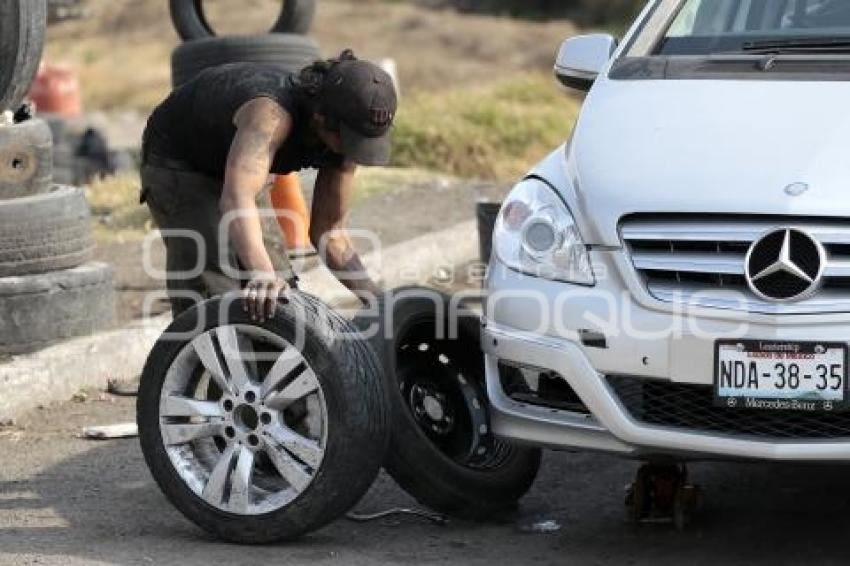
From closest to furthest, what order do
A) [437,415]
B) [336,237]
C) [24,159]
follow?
[437,415]
[336,237]
[24,159]

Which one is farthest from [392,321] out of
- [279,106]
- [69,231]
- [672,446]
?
[69,231]

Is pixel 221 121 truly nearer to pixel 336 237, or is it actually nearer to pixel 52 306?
pixel 336 237

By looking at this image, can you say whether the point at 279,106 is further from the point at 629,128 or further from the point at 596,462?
the point at 596,462

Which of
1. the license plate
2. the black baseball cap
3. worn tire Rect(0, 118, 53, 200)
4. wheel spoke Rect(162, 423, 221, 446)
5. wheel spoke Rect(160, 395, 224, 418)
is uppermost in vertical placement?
the black baseball cap

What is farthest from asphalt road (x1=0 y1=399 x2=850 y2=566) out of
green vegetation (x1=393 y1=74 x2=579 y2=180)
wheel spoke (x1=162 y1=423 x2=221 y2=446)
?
green vegetation (x1=393 y1=74 x2=579 y2=180)

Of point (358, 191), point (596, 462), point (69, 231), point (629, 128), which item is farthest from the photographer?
point (358, 191)

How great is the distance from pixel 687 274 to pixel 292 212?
187 inches

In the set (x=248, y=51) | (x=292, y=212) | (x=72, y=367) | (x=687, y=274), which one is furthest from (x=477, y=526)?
(x=248, y=51)

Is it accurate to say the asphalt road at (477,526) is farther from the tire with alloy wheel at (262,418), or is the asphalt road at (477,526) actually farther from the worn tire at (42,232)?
the worn tire at (42,232)

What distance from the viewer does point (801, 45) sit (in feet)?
20.6

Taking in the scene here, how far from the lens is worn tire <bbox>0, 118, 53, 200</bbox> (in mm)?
8312

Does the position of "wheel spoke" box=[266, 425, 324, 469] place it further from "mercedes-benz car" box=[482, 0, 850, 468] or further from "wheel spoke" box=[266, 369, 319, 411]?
"mercedes-benz car" box=[482, 0, 850, 468]

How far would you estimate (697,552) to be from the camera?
585 centimetres

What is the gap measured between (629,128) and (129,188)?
7.77 meters
